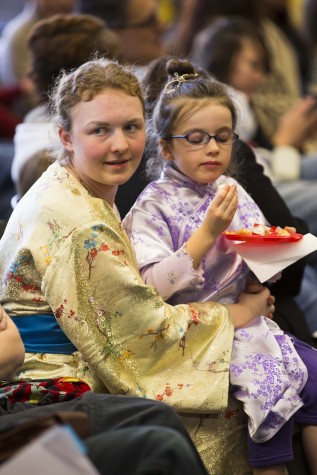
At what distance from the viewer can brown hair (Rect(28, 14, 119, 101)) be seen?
2.73 meters

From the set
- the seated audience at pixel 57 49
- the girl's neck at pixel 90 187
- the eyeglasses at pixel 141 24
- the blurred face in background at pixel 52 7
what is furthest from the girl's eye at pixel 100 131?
the blurred face in background at pixel 52 7

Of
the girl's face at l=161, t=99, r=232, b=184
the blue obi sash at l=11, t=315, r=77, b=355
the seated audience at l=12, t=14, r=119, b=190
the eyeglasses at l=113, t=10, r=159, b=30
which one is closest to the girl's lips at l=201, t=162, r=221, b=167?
the girl's face at l=161, t=99, r=232, b=184

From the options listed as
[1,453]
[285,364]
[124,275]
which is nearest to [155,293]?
[124,275]

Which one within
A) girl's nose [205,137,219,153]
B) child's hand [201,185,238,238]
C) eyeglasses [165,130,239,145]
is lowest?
child's hand [201,185,238,238]

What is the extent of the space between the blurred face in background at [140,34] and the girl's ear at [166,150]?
4.79 ft

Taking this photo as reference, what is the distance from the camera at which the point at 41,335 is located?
1.95 meters

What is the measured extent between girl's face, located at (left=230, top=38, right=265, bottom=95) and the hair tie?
1.62m

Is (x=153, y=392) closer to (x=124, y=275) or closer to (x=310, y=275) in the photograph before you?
(x=124, y=275)

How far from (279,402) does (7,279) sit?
1.97 feet

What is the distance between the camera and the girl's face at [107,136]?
1.94 metres

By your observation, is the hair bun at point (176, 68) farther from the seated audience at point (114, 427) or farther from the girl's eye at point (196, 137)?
the seated audience at point (114, 427)

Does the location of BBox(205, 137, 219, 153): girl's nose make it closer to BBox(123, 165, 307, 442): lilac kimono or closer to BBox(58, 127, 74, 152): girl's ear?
BBox(123, 165, 307, 442): lilac kimono

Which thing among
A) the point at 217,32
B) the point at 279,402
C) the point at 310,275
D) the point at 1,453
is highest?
the point at 217,32

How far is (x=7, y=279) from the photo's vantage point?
1.94 metres
